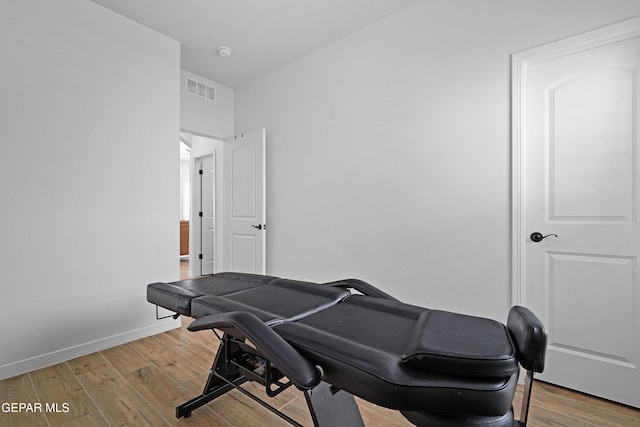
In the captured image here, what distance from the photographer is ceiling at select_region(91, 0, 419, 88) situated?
8.32ft

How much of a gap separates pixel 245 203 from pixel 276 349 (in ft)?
9.75

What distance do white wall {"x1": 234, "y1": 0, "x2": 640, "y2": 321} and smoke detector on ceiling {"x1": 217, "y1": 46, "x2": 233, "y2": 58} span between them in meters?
0.63

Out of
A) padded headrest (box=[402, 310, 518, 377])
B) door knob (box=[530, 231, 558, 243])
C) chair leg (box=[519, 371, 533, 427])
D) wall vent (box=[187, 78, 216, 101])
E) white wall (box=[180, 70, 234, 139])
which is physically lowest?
chair leg (box=[519, 371, 533, 427])

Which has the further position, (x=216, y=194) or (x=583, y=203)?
(x=216, y=194)

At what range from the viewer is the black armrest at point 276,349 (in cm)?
99

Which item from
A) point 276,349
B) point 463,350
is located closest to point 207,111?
point 276,349

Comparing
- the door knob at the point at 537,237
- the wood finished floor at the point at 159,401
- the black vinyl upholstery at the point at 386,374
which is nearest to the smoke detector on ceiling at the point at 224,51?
the wood finished floor at the point at 159,401

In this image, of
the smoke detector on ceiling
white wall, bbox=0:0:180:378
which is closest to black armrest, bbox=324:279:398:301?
white wall, bbox=0:0:180:378

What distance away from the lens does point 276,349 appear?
1.05 metres

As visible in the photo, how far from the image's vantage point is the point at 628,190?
1.76m

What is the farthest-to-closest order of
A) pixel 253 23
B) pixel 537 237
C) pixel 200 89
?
pixel 200 89 → pixel 253 23 → pixel 537 237

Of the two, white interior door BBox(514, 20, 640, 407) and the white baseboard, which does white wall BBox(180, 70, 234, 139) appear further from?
white interior door BBox(514, 20, 640, 407)

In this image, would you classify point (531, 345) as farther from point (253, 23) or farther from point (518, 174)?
point (253, 23)

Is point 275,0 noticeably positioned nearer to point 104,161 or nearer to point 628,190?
point 104,161
